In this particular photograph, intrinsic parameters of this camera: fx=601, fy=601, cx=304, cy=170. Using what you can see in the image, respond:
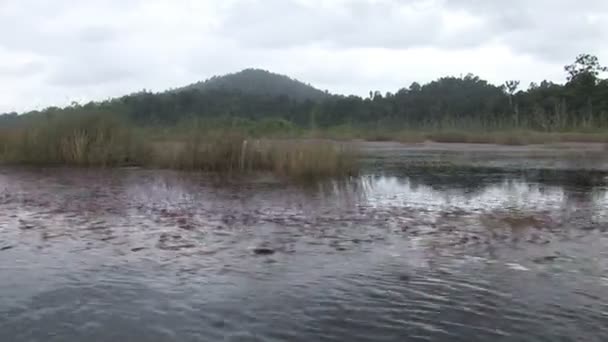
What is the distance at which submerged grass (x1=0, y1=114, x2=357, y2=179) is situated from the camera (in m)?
14.3

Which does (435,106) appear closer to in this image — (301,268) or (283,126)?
(283,126)

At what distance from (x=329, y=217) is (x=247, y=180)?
5.22 m

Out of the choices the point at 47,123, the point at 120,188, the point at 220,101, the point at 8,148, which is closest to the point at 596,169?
the point at 120,188

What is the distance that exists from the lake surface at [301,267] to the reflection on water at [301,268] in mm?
17

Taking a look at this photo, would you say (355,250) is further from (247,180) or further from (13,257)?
(247,180)

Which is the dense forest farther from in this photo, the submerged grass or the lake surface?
the lake surface

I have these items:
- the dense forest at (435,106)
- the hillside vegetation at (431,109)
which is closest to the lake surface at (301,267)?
the hillside vegetation at (431,109)

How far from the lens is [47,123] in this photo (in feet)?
56.7

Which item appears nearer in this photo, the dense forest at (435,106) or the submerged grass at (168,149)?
the submerged grass at (168,149)

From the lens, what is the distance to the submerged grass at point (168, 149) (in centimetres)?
1434

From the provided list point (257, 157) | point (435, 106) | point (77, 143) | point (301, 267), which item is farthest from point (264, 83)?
point (301, 267)

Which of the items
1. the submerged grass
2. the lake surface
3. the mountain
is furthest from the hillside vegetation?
the mountain

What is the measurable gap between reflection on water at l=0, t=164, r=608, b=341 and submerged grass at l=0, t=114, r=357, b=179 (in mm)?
4269

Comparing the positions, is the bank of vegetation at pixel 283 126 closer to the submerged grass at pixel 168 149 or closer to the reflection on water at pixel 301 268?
the submerged grass at pixel 168 149
